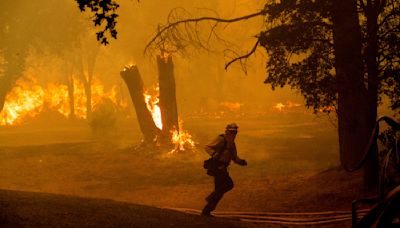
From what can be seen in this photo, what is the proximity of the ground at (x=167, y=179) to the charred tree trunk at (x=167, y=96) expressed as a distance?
133 cm

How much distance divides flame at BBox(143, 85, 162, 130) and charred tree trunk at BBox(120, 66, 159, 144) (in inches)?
6.4

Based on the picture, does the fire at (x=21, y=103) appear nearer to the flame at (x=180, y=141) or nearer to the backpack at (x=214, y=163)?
the flame at (x=180, y=141)

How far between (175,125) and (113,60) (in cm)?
4393

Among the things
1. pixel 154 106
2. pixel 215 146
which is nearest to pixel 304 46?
pixel 215 146

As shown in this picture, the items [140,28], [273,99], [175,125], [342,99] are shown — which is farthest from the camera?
[273,99]

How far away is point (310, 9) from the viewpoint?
10.2 metres

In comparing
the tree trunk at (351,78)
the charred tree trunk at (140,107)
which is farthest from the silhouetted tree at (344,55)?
the charred tree trunk at (140,107)

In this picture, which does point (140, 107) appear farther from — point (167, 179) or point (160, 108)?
point (167, 179)

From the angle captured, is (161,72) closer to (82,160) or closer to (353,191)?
(82,160)

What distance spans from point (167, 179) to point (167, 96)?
6.65 meters

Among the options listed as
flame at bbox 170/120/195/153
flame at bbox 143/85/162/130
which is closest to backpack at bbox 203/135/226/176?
flame at bbox 170/120/195/153

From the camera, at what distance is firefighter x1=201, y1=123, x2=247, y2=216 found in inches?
327

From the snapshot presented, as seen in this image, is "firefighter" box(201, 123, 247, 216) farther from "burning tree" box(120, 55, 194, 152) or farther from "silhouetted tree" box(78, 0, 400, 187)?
"burning tree" box(120, 55, 194, 152)

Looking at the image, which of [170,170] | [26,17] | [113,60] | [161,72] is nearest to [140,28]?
[113,60]
